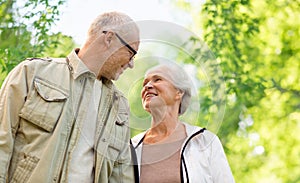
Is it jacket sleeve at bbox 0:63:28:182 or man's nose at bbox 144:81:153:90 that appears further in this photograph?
man's nose at bbox 144:81:153:90

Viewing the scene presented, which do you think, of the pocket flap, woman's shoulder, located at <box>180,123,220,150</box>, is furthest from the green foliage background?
the pocket flap

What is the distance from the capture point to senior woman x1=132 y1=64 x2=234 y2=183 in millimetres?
2955

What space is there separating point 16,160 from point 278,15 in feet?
24.3

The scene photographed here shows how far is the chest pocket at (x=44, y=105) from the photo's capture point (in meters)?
2.51

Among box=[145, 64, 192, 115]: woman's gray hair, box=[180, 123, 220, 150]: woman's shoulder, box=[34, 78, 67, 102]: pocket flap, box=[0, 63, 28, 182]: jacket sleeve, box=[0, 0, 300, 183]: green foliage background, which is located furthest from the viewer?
box=[0, 0, 300, 183]: green foliage background

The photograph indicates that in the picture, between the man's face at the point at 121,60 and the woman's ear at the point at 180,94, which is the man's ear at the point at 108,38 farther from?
the woman's ear at the point at 180,94

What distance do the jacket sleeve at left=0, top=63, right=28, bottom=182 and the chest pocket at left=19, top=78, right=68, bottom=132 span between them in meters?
0.03

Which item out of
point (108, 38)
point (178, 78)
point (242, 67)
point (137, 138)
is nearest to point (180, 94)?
point (178, 78)

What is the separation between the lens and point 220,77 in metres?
3.05

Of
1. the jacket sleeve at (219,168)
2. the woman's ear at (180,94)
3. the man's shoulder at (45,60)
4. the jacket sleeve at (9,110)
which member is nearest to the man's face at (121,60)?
the man's shoulder at (45,60)

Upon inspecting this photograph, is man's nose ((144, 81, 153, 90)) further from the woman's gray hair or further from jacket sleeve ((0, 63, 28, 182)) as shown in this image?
jacket sleeve ((0, 63, 28, 182))

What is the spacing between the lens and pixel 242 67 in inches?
292

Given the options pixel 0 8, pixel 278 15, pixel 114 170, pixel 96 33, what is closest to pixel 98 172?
pixel 114 170

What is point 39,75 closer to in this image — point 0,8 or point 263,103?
point 0,8
